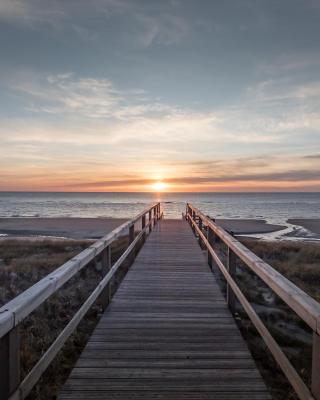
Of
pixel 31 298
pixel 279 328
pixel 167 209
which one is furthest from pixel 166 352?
pixel 167 209

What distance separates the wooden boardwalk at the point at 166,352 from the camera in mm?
2535

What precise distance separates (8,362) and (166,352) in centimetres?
Result: 188

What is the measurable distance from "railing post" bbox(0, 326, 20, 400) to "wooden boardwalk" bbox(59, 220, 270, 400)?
0.91m

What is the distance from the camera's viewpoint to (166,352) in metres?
3.19

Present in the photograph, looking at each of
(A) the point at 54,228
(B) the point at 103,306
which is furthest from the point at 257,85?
(A) the point at 54,228

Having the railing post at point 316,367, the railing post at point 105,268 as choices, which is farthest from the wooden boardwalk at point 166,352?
the railing post at point 316,367

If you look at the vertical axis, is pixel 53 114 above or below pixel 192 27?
below

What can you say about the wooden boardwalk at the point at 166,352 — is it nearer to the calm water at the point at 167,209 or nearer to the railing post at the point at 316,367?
the railing post at the point at 316,367

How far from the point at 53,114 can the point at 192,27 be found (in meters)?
9.21

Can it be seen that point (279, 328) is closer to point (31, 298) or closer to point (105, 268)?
point (105, 268)

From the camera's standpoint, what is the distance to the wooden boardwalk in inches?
99.8

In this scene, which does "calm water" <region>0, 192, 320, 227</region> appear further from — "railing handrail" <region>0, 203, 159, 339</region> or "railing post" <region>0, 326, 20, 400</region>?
"railing post" <region>0, 326, 20, 400</region>

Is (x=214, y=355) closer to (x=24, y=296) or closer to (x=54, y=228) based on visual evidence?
(x=24, y=296)

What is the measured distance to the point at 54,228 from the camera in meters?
31.5
